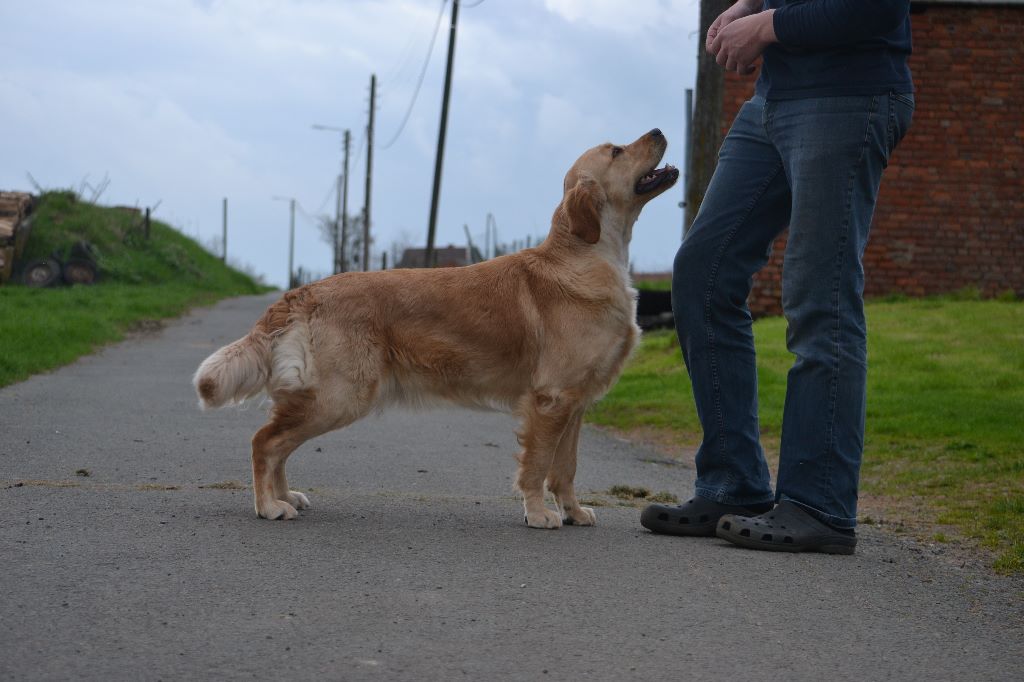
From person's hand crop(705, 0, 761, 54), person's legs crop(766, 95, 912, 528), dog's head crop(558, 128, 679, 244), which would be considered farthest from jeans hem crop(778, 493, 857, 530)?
person's hand crop(705, 0, 761, 54)

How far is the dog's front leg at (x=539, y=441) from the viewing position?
15.8 ft

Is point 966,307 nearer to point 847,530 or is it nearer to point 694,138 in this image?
point 694,138

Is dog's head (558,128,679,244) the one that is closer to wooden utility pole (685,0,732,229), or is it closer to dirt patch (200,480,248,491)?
dirt patch (200,480,248,491)

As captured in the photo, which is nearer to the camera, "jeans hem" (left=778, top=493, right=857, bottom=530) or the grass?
"jeans hem" (left=778, top=493, right=857, bottom=530)

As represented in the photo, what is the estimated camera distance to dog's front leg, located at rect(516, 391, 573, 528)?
4.82 meters

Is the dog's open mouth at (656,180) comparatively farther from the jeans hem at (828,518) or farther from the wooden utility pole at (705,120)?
the wooden utility pole at (705,120)

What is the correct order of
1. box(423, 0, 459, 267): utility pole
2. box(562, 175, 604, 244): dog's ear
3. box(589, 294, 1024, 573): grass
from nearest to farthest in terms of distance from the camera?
1. box(562, 175, 604, 244): dog's ear
2. box(589, 294, 1024, 573): grass
3. box(423, 0, 459, 267): utility pole

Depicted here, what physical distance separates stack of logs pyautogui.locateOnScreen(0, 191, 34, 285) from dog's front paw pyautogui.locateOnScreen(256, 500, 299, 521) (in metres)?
18.3

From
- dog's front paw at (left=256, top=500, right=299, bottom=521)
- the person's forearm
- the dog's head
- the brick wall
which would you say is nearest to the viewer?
the person's forearm

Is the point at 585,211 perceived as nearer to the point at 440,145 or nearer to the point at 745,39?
→ the point at 745,39

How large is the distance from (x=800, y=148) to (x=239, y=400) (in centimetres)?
244

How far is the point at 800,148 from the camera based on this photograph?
429 cm

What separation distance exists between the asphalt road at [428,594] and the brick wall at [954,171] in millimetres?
12070

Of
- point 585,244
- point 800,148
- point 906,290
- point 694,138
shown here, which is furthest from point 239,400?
point 906,290
